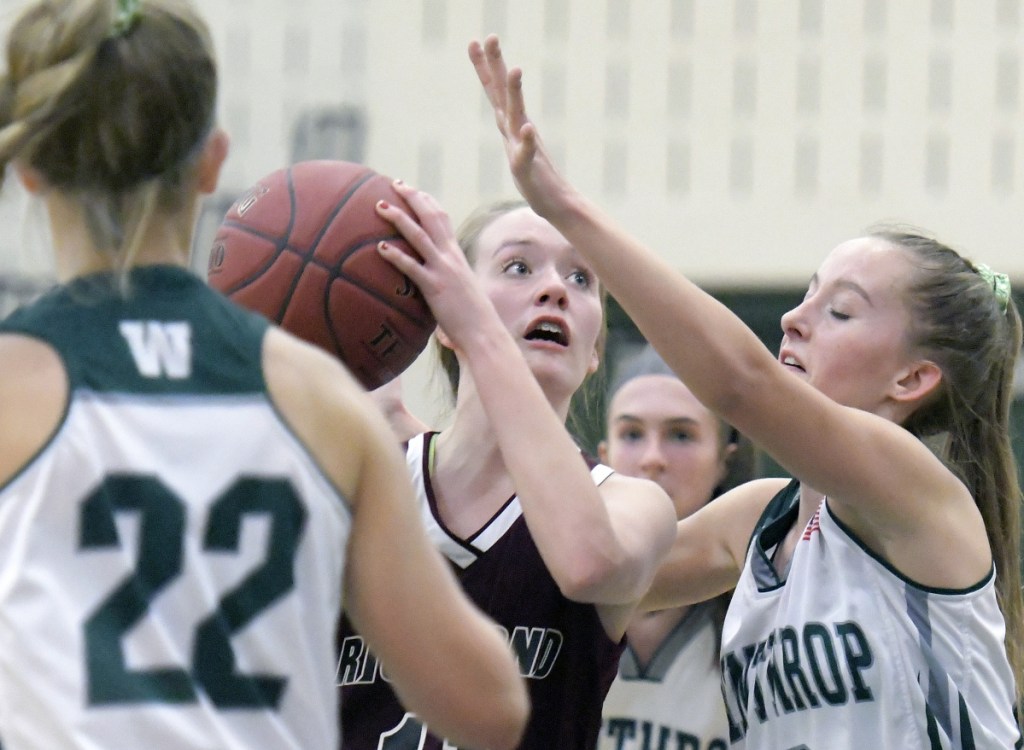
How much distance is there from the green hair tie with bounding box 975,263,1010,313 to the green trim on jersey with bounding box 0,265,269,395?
2.14 m

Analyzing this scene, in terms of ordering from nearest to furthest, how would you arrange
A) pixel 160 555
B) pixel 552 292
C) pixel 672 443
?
pixel 160 555 → pixel 552 292 → pixel 672 443

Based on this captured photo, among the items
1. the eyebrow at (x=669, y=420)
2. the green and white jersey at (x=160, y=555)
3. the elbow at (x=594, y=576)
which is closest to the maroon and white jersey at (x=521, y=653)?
the elbow at (x=594, y=576)

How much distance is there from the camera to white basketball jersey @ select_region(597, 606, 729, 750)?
5.11 metres

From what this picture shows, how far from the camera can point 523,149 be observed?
3197 mm

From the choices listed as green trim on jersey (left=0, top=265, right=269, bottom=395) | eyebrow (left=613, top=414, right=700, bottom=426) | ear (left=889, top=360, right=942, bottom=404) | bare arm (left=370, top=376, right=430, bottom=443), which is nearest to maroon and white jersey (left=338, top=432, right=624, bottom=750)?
bare arm (left=370, top=376, right=430, bottom=443)

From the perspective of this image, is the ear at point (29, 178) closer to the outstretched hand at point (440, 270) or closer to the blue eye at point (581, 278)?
the outstretched hand at point (440, 270)

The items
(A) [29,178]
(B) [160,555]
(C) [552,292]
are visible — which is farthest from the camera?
(C) [552,292]

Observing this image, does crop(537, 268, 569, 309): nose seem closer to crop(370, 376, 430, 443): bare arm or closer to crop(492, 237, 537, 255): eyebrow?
crop(492, 237, 537, 255): eyebrow

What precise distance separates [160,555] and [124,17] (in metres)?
0.67

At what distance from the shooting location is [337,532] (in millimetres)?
2166

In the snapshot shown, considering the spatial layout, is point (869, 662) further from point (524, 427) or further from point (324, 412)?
point (324, 412)

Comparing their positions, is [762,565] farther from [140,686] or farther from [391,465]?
[140,686]

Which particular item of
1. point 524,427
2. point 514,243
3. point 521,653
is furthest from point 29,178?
point 514,243

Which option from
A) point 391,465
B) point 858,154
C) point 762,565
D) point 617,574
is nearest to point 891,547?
point 762,565
